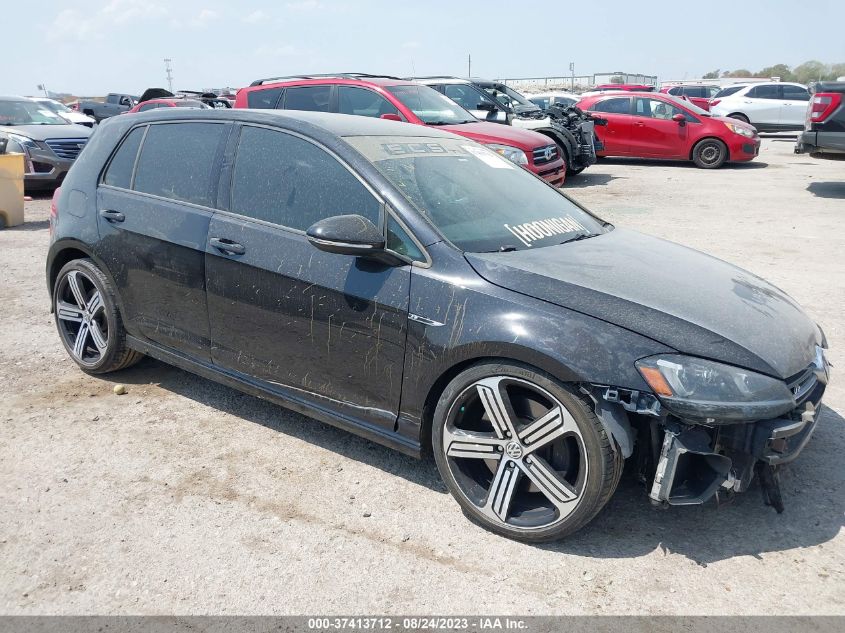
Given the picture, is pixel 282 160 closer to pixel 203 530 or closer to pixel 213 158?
pixel 213 158

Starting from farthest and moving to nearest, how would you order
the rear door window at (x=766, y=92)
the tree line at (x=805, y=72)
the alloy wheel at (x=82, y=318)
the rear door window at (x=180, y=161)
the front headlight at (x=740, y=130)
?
the tree line at (x=805, y=72), the rear door window at (x=766, y=92), the front headlight at (x=740, y=130), the alloy wheel at (x=82, y=318), the rear door window at (x=180, y=161)

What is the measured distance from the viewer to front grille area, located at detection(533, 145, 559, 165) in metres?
11.1

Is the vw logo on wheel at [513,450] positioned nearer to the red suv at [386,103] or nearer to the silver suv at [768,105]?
the red suv at [386,103]

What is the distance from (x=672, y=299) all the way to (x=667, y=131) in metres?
14.5

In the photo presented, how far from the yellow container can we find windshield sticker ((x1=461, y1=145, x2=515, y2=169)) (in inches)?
317

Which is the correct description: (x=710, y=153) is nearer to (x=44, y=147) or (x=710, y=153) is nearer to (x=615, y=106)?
(x=615, y=106)

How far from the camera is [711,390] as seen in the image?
2.72m

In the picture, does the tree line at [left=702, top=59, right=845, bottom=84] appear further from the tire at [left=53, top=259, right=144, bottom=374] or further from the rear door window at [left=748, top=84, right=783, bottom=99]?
the tire at [left=53, top=259, right=144, bottom=374]

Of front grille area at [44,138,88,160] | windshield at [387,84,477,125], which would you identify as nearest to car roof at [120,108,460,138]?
windshield at [387,84,477,125]

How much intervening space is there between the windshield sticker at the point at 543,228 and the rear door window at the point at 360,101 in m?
6.70

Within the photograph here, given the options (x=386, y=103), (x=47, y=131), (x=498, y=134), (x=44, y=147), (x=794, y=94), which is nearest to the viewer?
(x=386, y=103)

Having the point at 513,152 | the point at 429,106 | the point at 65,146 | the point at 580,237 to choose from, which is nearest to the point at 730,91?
the point at 513,152

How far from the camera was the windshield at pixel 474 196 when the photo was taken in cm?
344

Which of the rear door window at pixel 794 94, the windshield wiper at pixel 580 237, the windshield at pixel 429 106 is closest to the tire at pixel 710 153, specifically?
the windshield at pixel 429 106
